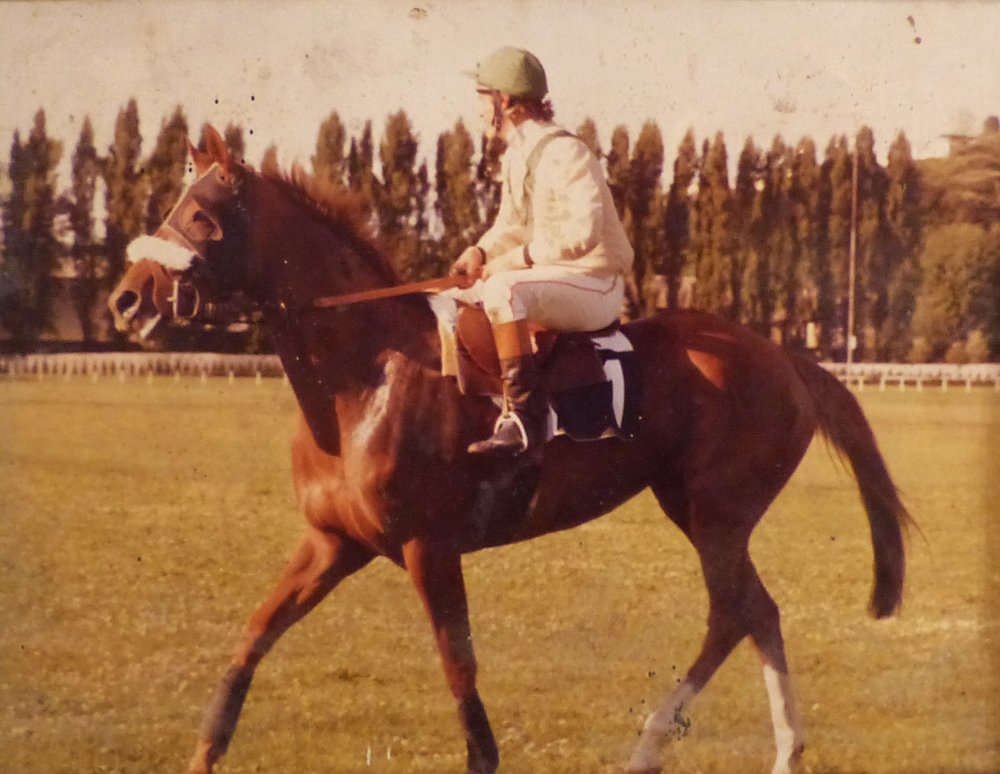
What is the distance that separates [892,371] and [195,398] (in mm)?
3514

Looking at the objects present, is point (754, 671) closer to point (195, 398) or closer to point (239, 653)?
point (239, 653)

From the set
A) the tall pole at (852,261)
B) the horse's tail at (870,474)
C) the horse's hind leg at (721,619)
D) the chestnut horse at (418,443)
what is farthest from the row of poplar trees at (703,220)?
the horse's hind leg at (721,619)

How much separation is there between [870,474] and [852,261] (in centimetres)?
107

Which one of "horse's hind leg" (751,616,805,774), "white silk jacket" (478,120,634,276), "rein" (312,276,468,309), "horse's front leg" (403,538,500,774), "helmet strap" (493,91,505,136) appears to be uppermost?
"helmet strap" (493,91,505,136)

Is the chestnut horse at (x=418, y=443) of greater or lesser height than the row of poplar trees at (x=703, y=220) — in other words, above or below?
below

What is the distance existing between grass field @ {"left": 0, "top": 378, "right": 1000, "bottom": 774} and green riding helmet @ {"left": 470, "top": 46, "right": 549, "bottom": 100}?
173cm

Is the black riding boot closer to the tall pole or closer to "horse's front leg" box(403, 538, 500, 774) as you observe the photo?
"horse's front leg" box(403, 538, 500, 774)

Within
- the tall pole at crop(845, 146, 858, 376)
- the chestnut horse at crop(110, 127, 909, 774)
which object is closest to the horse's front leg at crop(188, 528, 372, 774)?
the chestnut horse at crop(110, 127, 909, 774)

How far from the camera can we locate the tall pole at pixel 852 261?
5.84m

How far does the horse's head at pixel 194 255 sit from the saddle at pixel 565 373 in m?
0.96

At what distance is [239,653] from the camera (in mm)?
5082

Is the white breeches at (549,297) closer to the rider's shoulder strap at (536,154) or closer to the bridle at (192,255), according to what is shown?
the rider's shoulder strap at (536,154)

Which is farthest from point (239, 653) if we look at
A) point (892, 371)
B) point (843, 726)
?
point (892, 371)

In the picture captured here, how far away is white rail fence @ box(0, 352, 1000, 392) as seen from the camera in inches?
212
